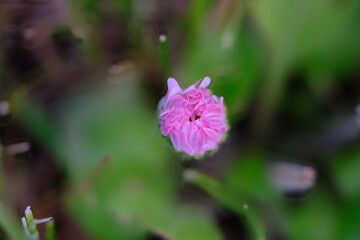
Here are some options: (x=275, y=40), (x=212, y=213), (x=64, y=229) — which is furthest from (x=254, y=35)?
(x=64, y=229)

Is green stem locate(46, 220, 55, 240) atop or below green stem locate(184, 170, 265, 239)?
below

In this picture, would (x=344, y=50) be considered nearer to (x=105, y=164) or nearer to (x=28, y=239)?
(x=105, y=164)

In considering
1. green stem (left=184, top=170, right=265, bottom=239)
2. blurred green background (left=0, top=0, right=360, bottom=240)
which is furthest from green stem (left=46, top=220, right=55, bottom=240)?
green stem (left=184, top=170, right=265, bottom=239)

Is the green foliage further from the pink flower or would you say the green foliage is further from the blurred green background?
the pink flower

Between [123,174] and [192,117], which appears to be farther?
[123,174]

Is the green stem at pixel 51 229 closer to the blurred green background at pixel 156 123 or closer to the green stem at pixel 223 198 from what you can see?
the blurred green background at pixel 156 123
